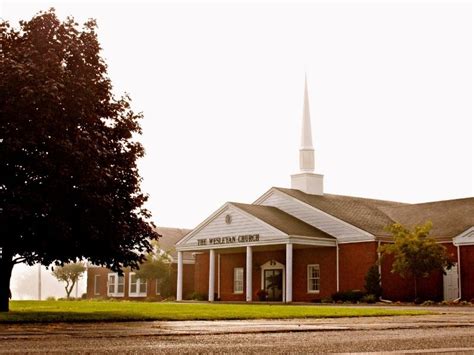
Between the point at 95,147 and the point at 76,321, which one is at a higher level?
the point at 95,147

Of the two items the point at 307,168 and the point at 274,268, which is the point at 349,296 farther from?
the point at 307,168

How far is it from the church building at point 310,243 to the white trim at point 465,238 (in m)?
0.05

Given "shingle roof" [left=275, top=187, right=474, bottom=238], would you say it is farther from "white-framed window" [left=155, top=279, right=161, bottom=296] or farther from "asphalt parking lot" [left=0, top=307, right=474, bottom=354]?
"asphalt parking lot" [left=0, top=307, right=474, bottom=354]

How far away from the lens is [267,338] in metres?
10.2

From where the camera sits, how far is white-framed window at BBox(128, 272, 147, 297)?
2325 inches

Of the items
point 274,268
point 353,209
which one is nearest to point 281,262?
point 274,268

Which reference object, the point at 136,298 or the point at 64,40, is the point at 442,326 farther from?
the point at 136,298

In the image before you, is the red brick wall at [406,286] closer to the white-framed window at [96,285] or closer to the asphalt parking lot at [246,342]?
the asphalt parking lot at [246,342]

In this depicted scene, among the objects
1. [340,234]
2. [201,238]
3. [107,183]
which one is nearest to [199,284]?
[201,238]

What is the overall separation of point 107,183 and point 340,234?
24583 mm

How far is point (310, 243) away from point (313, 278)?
11.8 ft

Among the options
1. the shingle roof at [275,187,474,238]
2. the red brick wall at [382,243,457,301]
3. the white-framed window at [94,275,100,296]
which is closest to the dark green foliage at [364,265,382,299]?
the red brick wall at [382,243,457,301]

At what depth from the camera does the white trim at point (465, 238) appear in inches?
1495

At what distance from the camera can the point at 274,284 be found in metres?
45.8
